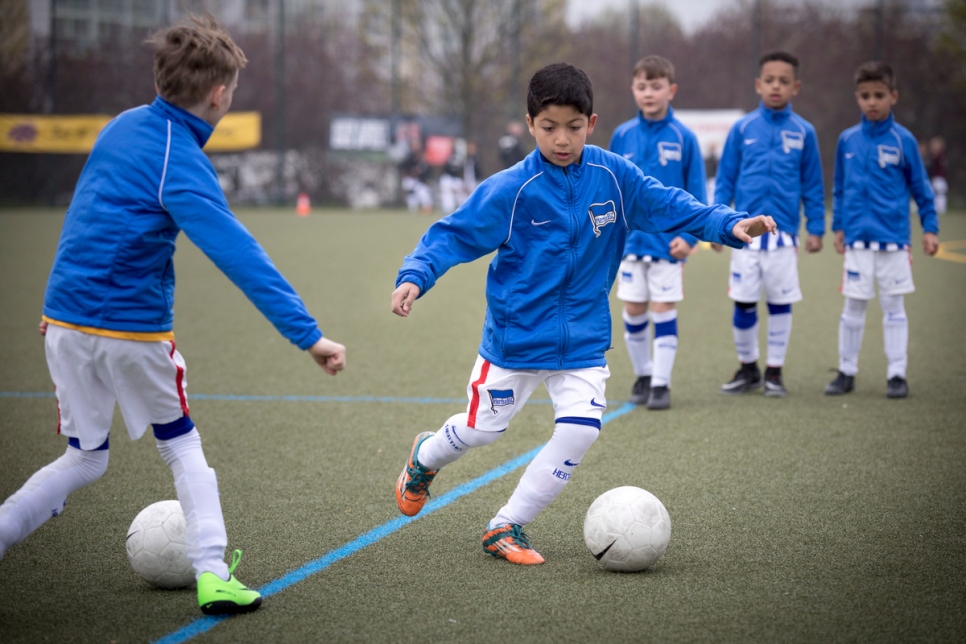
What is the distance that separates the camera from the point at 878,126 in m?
6.99

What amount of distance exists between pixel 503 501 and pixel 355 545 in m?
0.86

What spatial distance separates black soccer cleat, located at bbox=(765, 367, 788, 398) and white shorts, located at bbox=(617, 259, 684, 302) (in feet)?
2.96

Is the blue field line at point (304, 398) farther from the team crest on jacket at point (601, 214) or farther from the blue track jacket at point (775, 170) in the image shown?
the team crest on jacket at point (601, 214)

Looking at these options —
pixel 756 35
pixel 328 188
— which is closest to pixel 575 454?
pixel 756 35

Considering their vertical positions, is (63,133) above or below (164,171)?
above

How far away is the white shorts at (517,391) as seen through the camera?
3.80 m

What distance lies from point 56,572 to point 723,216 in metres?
2.88

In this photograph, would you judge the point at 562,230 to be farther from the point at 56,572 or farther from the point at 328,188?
the point at 328,188

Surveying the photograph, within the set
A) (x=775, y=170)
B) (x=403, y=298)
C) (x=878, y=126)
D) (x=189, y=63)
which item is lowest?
(x=403, y=298)

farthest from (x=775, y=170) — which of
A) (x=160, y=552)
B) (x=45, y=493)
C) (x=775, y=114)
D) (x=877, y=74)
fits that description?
(x=45, y=493)

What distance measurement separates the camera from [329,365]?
3.18 meters

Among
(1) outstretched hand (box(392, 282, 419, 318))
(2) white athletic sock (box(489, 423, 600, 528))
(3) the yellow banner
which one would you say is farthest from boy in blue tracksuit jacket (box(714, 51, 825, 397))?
(3) the yellow banner

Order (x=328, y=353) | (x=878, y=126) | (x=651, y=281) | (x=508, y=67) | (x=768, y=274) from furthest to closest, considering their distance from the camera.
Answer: (x=508, y=67) < (x=878, y=126) < (x=768, y=274) < (x=651, y=281) < (x=328, y=353)

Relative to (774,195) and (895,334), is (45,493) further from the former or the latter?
(895,334)
